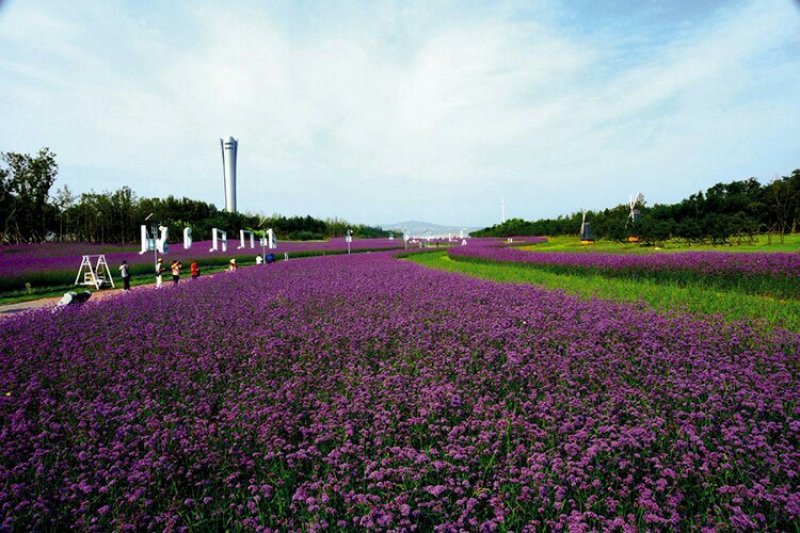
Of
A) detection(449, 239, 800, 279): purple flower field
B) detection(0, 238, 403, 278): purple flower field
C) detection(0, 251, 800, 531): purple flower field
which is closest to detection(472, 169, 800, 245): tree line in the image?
detection(449, 239, 800, 279): purple flower field

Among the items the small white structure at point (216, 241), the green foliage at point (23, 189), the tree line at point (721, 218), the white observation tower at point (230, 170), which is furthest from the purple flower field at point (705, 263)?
the white observation tower at point (230, 170)

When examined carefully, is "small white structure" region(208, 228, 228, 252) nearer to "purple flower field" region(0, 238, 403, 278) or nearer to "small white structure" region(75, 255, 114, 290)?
"purple flower field" region(0, 238, 403, 278)

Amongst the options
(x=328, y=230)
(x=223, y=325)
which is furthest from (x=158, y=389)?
(x=328, y=230)

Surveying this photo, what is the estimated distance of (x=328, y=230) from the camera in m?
85.3

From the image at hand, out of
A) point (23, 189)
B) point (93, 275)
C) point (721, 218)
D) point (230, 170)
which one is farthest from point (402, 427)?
point (230, 170)

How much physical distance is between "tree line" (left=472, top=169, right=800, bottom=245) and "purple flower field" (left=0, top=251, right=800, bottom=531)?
2934 centimetres

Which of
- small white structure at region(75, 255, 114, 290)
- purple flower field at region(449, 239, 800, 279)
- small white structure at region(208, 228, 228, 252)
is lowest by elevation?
small white structure at region(75, 255, 114, 290)

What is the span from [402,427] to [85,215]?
56.6 meters

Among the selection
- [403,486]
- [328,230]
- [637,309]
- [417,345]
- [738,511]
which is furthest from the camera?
[328,230]

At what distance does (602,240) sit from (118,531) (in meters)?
44.5

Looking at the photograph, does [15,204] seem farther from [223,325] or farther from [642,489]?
[642,489]

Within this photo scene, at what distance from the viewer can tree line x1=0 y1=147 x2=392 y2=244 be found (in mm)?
34781

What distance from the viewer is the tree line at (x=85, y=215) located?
34781 millimetres

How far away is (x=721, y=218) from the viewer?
95.3 ft
